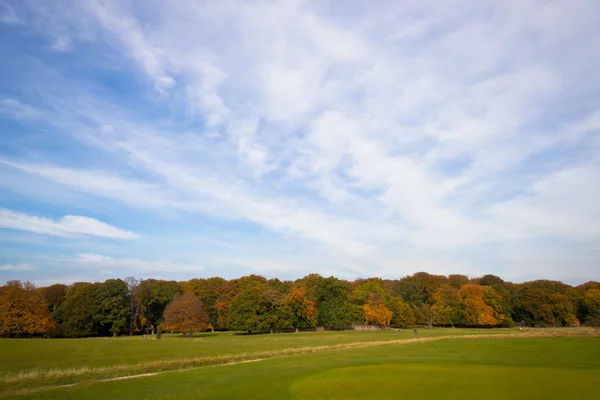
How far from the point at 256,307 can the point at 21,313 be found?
164ft

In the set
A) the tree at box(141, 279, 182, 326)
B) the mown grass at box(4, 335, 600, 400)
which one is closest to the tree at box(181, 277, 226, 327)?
the tree at box(141, 279, 182, 326)

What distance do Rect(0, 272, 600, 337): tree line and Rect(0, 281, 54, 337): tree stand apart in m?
0.17

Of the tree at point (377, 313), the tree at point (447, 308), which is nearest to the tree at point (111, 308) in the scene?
the tree at point (377, 313)

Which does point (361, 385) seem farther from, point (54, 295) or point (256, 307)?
point (54, 295)

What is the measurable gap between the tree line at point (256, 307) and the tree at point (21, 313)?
0.17 meters

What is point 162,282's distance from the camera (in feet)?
378

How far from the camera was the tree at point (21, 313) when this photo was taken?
77.3 meters

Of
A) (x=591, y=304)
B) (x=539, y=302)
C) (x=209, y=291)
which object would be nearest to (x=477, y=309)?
(x=539, y=302)

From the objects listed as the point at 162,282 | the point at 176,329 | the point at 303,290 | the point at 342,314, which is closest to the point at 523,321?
the point at 342,314

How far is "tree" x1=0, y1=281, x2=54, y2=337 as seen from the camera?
7731 centimetres

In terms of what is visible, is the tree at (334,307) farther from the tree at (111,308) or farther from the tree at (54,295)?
the tree at (54,295)

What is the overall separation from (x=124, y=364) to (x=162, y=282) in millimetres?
87316

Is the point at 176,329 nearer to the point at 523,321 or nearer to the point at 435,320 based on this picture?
the point at 435,320

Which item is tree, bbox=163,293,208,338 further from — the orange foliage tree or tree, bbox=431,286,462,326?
the orange foliage tree
